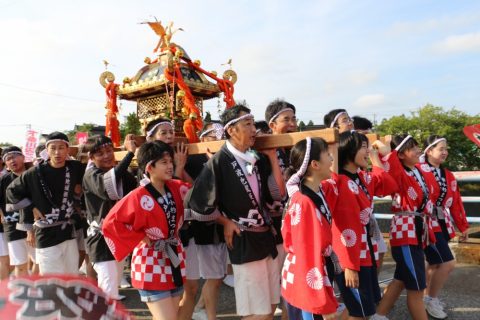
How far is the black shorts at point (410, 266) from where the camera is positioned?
3.26 m

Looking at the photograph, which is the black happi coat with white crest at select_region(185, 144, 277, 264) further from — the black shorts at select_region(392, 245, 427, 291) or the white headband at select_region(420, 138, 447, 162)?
the white headband at select_region(420, 138, 447, 162)

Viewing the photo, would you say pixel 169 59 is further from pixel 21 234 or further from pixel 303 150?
pixel 303 150

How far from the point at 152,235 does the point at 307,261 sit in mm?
1166

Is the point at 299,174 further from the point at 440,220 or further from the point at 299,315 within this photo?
the point at 440,220

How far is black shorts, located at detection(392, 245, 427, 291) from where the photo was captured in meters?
3.26

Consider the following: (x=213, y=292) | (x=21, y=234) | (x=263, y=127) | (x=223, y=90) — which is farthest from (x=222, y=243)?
(x=223, y=90)

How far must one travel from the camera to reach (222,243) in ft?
12.5

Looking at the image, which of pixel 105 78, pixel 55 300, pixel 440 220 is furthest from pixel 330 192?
pixel 105 78

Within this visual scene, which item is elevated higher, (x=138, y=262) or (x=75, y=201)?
(x=75, y=201)

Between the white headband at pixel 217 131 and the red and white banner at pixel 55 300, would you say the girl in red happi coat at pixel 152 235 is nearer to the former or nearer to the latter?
the white headband at pixel 217 131

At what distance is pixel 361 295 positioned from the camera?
2.89m

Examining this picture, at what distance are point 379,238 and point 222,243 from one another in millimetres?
1476

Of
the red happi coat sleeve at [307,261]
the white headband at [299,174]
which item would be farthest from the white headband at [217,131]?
the red happi coat sleeve at [307,261]

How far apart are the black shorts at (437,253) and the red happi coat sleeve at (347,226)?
126 cm
